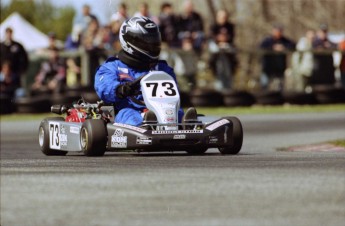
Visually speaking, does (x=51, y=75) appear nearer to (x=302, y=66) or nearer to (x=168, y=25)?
(x=168, y=25)

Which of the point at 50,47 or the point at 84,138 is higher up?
the point at 50,47

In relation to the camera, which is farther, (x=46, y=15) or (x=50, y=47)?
(x=46, y=15)

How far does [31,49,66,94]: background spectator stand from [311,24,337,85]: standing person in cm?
555

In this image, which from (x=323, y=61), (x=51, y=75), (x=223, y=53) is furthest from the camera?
(x=323, y=61)

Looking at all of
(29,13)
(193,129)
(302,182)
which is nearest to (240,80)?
(193,129)

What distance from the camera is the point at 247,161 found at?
9.91 m

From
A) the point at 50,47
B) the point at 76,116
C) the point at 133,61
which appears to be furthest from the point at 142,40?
the point at 50,47

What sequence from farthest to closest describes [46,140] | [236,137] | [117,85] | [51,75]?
[51,75] → [46,140] → [117,85] → [236,137]

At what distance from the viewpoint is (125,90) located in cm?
1156

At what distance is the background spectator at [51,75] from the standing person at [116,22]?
1.15 metres

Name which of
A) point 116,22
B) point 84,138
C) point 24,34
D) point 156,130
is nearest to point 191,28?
point 116,22

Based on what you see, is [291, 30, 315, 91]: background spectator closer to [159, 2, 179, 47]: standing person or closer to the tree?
[159, 2, 179, 47]: standing person

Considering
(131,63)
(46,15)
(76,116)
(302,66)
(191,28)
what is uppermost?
(46,15)

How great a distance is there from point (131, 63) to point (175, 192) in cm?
477
